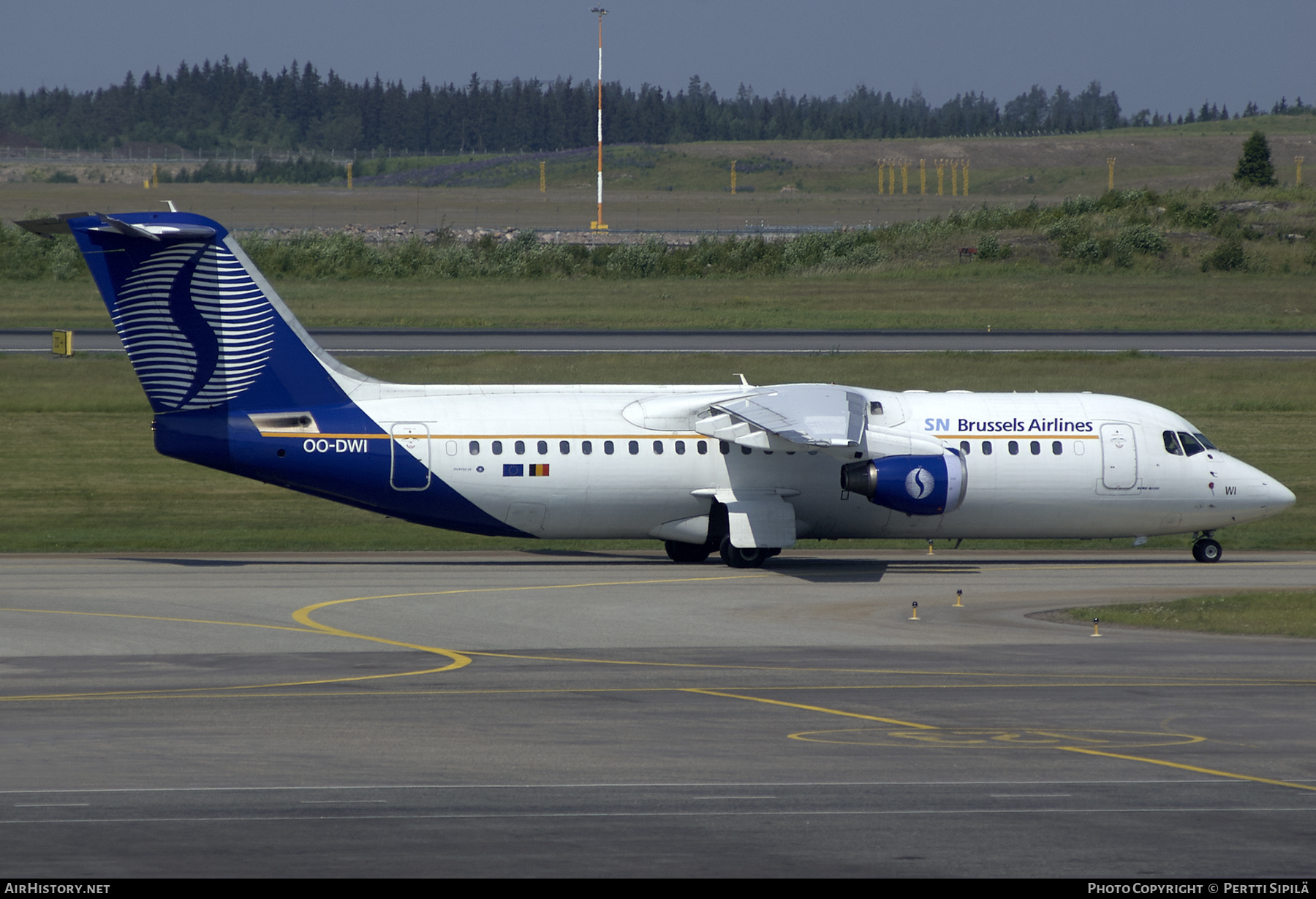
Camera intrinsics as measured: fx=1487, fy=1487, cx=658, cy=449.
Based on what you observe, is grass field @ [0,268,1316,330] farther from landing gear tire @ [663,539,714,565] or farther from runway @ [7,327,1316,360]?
landing gear tire @ [663,539,714,565]

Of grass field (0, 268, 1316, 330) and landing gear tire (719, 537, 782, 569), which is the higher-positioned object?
grass field (0, 268, 1316, 330)

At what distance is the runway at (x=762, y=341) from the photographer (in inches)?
2336

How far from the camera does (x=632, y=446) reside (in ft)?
106

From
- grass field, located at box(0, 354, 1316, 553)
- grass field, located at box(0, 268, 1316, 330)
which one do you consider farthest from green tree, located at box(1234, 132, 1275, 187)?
grass field, located at box(0, 354, 1316, 553)

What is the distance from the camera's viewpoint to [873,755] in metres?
17.2

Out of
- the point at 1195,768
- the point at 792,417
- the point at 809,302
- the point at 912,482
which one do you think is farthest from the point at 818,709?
the point at 809,302

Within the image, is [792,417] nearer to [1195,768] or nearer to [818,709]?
[818,709]

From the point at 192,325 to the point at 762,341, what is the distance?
3412 centimetres

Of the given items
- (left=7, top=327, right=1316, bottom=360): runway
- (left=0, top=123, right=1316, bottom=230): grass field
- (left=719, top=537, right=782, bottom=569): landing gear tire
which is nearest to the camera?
(left=719, top=537, right=782, bottom=569): landing gear tire

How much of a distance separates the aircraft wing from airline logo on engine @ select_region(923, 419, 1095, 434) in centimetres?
205

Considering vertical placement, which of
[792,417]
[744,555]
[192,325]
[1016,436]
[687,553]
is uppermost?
[192,325]

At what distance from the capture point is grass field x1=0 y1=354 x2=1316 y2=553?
3728cm

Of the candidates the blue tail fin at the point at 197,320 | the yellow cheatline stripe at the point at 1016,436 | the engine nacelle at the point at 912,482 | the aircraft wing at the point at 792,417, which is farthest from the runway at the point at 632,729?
the blue tail fin at the point at 197,320

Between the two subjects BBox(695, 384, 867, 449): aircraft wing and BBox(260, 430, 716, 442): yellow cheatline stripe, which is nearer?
BBox(695, 384, 867, 449): aircraft wing
